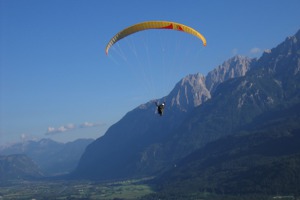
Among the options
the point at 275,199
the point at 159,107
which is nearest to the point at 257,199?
the point at 275,199

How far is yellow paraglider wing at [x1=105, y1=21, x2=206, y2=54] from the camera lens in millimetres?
60875

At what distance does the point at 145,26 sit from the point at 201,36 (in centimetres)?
801

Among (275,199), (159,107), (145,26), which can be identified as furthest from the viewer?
(275,199)

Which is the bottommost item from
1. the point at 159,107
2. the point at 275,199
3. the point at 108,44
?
the point at 275,199

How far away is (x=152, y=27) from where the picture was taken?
61.1m

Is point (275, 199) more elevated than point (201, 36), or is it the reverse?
point (201, 36)

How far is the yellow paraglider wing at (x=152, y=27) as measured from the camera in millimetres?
60875

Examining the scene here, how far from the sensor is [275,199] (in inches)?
7623

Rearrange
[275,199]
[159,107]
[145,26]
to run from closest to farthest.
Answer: [145,26] < [159,107] < [275,199]

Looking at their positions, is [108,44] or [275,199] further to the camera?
[275,199]

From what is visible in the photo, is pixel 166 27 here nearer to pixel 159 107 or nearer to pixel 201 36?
pixel 201 36

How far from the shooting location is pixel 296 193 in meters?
198

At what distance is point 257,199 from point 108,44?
154 m

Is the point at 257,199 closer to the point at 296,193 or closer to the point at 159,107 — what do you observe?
the point at 296,193
